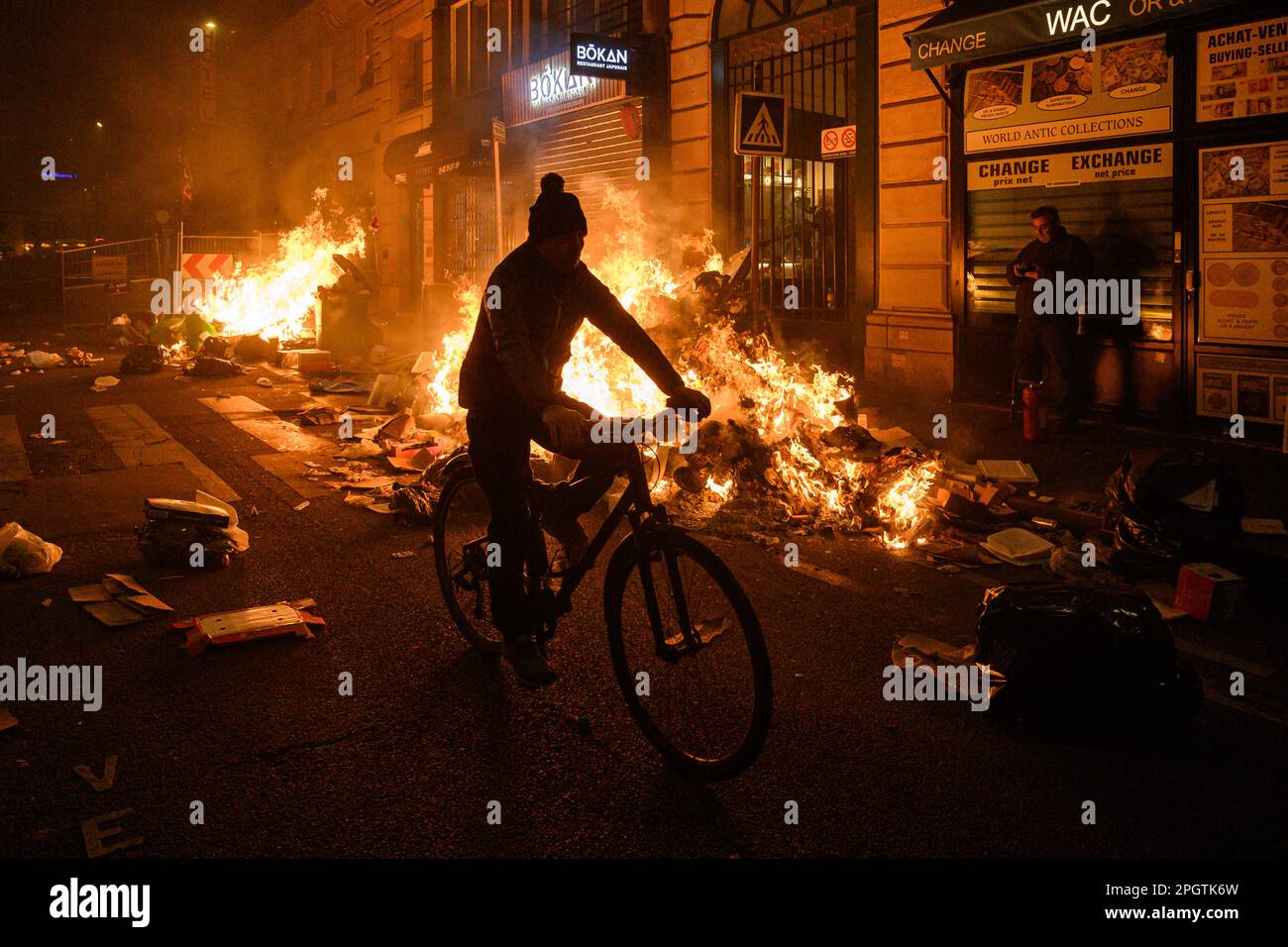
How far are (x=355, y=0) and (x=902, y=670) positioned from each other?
32.7 metres

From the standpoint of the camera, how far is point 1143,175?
955cm

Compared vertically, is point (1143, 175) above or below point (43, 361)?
above

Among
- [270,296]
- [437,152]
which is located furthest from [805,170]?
[270,296]

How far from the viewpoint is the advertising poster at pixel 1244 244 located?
8617 mm

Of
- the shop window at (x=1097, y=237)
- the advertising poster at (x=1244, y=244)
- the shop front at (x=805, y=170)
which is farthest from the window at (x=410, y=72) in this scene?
the advertising poster at (x=1244, y=244)

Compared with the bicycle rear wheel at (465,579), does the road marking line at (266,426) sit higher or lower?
higher

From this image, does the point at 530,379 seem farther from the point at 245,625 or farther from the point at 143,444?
the point at 143,444

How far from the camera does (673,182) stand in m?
16.6

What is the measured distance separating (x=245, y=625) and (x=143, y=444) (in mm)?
6487

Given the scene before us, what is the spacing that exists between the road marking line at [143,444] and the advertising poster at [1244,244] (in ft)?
29.5

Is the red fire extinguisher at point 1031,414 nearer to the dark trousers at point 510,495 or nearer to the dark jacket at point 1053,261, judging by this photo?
the dark jacket at point 1053,261
